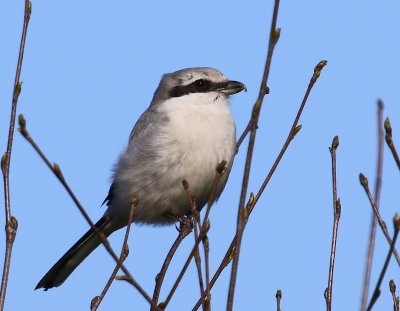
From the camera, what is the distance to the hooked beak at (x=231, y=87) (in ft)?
16.6

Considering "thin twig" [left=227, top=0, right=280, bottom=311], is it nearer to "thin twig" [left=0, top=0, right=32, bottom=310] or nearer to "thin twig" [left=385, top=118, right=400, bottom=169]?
"thin twig" [left=385, top=118, right=400, bottom=169]

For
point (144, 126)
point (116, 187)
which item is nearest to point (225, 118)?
point (144, 126)

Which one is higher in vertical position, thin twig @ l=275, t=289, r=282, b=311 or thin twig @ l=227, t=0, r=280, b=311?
thin twig @ l=227, t=0, r=280, b=311

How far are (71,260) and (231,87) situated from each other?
1.64m

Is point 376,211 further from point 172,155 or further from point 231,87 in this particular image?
point 231,87

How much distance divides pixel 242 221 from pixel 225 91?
2.91m

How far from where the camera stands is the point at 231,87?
16.8ft

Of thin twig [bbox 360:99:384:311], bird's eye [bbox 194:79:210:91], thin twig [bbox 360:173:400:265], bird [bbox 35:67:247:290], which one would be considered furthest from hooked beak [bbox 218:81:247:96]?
thin twig [bbox 360:99:384:311]

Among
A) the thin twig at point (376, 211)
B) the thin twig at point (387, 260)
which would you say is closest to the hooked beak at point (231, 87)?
the thin twig at point (376, 211)

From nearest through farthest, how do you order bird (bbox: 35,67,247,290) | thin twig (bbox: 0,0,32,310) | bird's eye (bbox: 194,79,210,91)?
thin twig (bbox: 0,0,32,310)
bird (bbox: 35,67,247,290)
bird's eye (bbox: 194,79,210,91)

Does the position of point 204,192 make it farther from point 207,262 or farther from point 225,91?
point 207,262

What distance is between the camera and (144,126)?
5.12 meters

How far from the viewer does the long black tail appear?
482cm

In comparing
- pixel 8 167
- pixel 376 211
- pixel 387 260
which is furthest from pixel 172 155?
pixel 387 260
